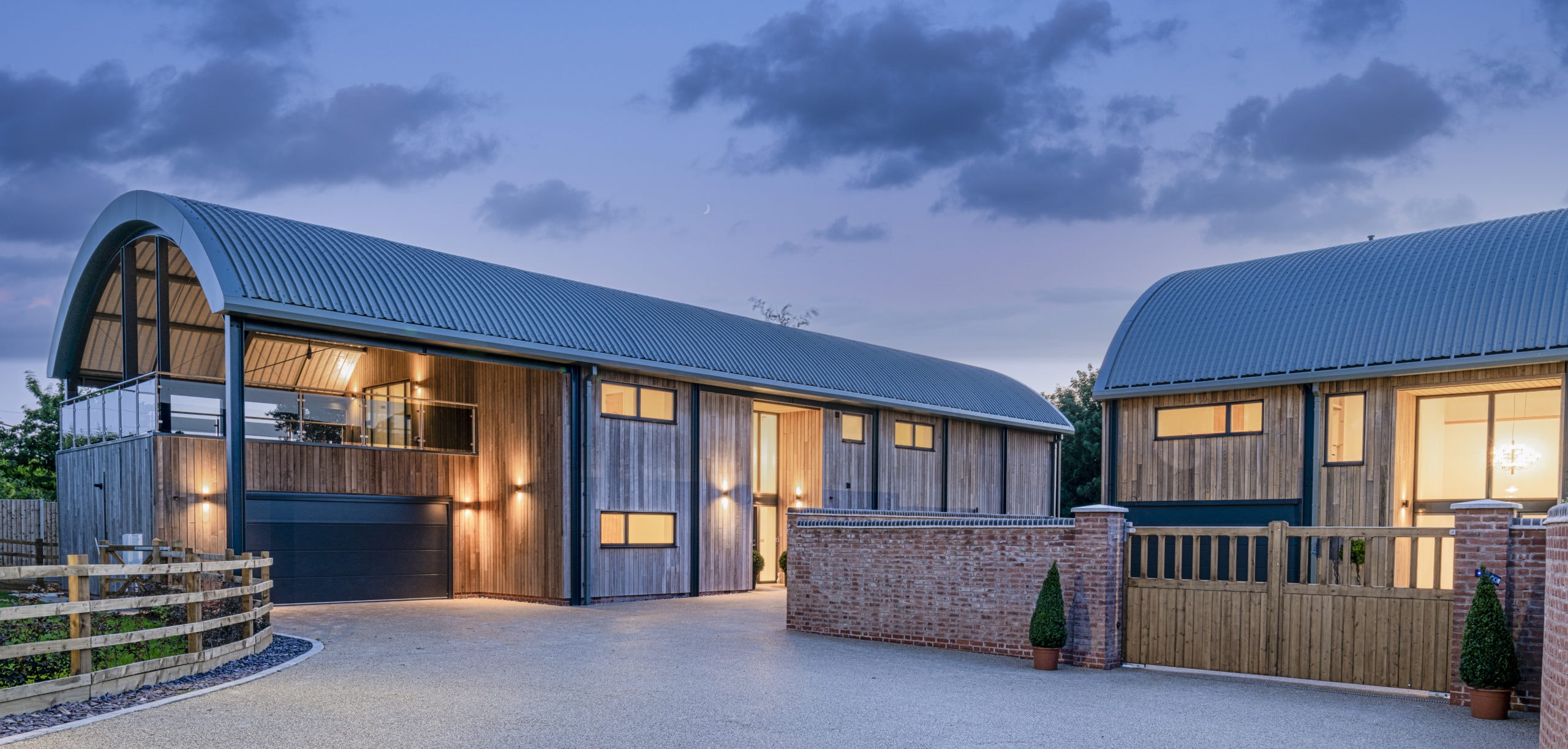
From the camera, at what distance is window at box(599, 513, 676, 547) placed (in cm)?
2120

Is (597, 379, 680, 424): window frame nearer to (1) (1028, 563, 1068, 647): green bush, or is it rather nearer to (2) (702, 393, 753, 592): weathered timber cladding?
(2) (702, 393, 753, 592): weathered timber cladding

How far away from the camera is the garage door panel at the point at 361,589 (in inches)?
779

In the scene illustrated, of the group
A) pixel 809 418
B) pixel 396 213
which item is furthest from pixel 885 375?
pixel 396 213

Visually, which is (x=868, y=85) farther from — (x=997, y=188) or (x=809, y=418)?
(x=809, y=418)

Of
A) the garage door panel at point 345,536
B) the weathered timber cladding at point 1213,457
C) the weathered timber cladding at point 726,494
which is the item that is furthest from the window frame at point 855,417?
the garage door panel at point 345,536

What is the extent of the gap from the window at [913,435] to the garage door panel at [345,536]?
1153cm

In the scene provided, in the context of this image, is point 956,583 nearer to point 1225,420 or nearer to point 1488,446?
point 1225,420

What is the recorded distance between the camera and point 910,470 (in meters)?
28.0

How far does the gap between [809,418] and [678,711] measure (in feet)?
55.2

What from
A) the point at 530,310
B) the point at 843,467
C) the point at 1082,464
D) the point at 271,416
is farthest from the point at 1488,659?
the point at 1082,464

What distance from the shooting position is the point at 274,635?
46.9ft

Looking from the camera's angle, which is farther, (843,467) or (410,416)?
(843,467)

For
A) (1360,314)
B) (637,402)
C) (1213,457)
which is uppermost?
(1360,314)

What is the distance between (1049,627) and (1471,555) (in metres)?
4.41
